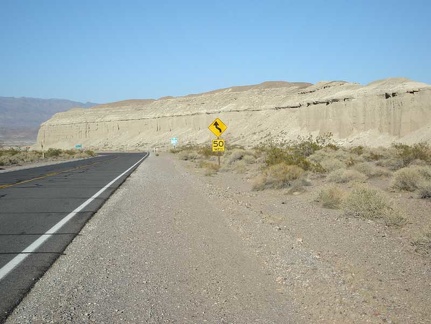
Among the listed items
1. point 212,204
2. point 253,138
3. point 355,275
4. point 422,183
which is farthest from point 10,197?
point 253,138

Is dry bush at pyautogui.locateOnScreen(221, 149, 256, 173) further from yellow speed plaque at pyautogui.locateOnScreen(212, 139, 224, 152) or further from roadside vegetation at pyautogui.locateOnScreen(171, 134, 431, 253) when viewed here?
yellow speed plaque at pyautogui.locateOnScreen(212, 139, 224, 152)

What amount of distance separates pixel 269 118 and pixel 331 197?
77.2 metres

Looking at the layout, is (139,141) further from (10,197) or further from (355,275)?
(355,275)

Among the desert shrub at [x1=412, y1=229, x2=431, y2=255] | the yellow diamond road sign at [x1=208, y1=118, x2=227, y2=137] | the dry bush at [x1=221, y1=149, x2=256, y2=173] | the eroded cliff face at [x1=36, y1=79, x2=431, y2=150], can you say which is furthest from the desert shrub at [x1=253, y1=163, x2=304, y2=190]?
the eroded cliff face at [x1=36, y1=79, x2=431, y2=150]

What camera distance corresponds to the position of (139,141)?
12556 cm

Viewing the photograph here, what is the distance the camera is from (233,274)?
19.2 feet

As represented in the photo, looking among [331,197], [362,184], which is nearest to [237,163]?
[362,184]

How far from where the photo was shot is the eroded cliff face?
5503 cm

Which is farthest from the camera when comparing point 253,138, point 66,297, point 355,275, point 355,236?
point 253,138

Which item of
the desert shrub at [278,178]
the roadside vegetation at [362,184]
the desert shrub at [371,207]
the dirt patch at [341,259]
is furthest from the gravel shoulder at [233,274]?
the desert shrub at [278,178]

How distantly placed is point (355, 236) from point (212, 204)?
A: 492cm

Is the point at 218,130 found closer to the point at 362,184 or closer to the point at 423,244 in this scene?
the point at 362,184

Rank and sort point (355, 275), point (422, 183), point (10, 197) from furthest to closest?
point (10, 197), point (422, 183), point (355, 275)

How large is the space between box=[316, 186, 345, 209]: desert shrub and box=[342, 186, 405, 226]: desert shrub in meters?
0.63
